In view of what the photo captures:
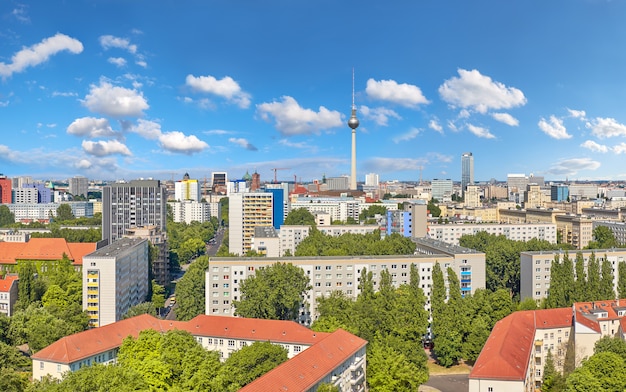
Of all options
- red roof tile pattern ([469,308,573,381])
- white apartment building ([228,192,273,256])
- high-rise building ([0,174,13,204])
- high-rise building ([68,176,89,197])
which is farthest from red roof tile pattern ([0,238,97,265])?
high-rise building ([68,176,89,197])

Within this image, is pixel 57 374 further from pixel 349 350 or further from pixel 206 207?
pixel 206 207

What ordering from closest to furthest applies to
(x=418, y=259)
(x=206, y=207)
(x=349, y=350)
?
(x=349, y=350), (x=418, y=259), (x=206, y=207)

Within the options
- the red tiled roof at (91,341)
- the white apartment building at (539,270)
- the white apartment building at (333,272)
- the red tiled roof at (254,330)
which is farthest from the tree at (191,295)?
Answer: the white apartment building at (539,270)

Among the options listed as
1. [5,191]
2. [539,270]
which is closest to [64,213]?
[5,191]

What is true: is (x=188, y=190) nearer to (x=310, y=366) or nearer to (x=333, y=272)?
(x=333, y=272)

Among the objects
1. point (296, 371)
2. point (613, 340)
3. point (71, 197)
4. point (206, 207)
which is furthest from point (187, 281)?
point (71, 197)
